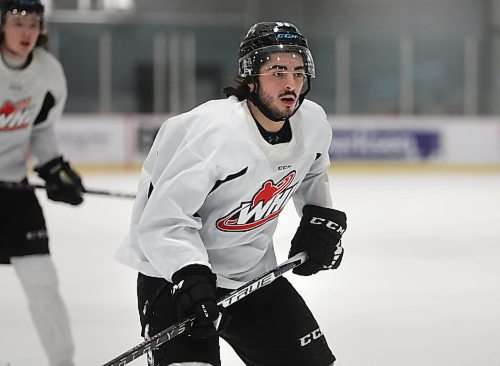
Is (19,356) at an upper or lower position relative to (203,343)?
lower

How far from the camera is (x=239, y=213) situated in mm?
1690

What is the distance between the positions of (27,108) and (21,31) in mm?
254

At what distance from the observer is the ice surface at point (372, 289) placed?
2506 mm

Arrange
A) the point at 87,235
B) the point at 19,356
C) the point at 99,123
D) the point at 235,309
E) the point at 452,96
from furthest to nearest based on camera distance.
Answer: the point at 452,96 < the point at 99,123 < the point at 87,235 < the point at 19,356 < the point at 235,309

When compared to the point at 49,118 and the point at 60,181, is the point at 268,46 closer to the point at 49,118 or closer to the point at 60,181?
the point at 49,118

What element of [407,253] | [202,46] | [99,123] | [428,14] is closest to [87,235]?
[407,253]

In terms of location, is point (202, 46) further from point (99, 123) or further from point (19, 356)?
point (19, 356)

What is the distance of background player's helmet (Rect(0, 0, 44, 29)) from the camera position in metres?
2.42

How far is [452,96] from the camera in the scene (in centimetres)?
923

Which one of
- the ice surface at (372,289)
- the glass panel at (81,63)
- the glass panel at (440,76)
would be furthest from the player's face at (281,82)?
the glass panel at (440,76)

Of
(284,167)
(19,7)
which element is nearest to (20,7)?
(19,7)

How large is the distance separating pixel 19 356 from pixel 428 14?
8.46 m

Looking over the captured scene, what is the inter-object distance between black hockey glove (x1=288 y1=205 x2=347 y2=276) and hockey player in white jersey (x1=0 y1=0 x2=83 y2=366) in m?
0.82

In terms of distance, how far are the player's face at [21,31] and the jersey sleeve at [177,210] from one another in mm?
1026
